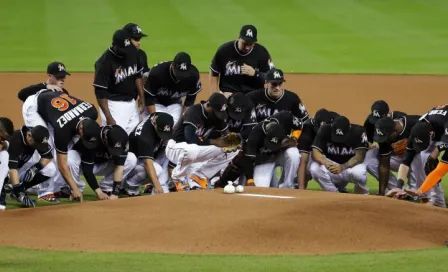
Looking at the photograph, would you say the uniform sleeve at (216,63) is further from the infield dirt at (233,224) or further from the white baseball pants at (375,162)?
the infield dirt at (233,224)

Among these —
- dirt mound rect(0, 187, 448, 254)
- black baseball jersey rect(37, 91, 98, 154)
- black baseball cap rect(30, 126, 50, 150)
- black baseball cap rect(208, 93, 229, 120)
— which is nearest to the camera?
dirt mound rect(0, 187, 448, 254)

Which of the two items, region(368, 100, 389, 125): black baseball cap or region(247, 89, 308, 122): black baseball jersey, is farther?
region(247, 89, 308, 122): black baseball jersey

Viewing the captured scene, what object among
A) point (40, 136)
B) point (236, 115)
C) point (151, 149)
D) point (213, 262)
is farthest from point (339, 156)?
point (213, 262)

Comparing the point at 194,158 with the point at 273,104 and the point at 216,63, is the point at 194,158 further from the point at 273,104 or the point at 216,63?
the point at 216,63

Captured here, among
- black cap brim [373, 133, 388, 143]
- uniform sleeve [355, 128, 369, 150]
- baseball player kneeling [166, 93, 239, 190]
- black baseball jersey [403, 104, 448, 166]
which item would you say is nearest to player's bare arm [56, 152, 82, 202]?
baseball player kneeling [166, 93, 239, 190]

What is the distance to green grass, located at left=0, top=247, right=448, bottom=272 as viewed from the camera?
26.3 feet

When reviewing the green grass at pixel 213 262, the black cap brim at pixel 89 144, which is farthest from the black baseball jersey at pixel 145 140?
the green grass at pixel 213 262

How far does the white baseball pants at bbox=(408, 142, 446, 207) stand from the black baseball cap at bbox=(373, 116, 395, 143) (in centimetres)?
47

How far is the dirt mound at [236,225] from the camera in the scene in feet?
29.3

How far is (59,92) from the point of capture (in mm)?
12211

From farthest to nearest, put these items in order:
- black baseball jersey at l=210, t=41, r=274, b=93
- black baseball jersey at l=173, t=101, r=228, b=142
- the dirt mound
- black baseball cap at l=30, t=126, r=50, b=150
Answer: black baseball jersey at l=210, t=41, r=274, b=93 → black baseball jersey at l=173, t=101, r=228, b=142 → black baseball cap at l=30, t=126, r=50, b=150 → the dirt mound

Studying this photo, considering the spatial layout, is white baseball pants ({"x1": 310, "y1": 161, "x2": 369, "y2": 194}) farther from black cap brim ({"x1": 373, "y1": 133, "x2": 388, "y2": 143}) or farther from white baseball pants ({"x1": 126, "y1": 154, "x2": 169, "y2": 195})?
white baseball pants ({"x1": 126, "y1": 154, "x2": 169, "y2": 195})

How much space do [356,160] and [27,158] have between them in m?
3.75

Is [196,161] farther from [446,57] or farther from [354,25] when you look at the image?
[354,25]
